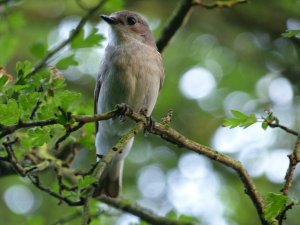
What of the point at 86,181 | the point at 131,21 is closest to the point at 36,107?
the point at 86,181

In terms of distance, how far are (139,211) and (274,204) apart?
2.24 m

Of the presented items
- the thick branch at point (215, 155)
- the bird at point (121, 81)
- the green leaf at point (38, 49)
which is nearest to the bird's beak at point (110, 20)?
the bird at point (121, 81)

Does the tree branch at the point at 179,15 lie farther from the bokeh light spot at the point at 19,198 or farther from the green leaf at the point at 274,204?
the bokeh light spot at the point at 19,198

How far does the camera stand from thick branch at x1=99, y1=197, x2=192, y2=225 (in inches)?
185

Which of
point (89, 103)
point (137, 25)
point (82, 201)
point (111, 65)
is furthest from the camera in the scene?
point (137, 25)

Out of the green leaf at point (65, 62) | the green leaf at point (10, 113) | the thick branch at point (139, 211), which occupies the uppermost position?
the green leaf at point (10, 113)

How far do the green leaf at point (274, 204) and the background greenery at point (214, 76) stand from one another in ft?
14.6

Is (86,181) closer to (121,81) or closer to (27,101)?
(27,101)

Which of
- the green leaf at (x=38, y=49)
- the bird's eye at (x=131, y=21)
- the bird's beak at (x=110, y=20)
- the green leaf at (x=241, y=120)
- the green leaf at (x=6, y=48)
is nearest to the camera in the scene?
the green leaf at (x=241, y=120)

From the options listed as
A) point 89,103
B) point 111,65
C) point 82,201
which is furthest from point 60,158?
point 82,201

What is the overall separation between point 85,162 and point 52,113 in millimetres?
5421

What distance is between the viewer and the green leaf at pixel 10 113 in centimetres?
281

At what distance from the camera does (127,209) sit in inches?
200

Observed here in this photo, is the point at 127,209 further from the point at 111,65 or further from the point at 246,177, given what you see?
the point at 246,177
